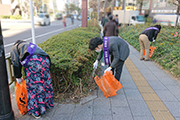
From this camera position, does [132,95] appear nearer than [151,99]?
No

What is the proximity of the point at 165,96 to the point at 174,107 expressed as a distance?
17.5 inches

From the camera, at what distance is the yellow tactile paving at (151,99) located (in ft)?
8.97

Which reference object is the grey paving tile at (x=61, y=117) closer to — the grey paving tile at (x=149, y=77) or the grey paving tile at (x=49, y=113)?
the grey paving tile at (x=49, y=113)

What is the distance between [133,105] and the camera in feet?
10.0

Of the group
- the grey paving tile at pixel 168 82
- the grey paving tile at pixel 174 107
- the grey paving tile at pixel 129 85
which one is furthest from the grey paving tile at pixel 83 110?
the grey paving tile at pixel 168 82

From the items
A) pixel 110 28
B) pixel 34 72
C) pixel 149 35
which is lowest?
pixel 34 72

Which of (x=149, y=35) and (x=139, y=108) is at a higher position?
(x=149, y=35)

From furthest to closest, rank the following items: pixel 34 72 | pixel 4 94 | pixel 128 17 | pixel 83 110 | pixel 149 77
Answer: pixel 128 17 → pixel 149 77 → pixel 83 110 → pixel 34 72 → pixel 4 94

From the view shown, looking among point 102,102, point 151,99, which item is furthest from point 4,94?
point 151,99

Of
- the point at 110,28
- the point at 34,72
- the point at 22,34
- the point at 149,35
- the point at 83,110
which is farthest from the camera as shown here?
the point at 22,34

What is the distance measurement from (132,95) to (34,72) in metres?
2.16

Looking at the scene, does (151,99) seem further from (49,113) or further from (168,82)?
(49,113)

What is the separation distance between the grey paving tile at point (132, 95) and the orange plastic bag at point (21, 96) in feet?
6.92

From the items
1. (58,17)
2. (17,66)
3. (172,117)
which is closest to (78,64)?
(17,66)
